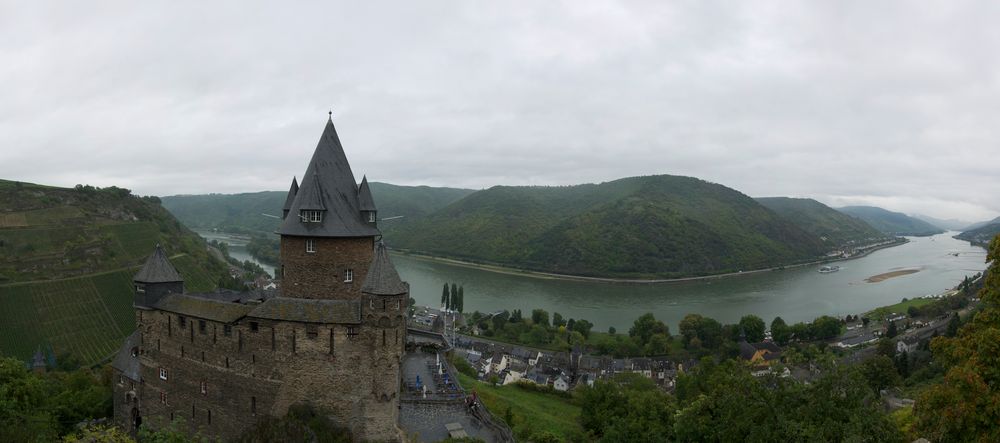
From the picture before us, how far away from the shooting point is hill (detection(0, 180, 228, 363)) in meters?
52.8

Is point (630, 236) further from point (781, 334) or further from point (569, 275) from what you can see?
point (781, 334)

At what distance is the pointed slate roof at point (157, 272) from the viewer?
22.1 meters

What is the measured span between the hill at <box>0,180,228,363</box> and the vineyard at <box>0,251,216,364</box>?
0.08 meters

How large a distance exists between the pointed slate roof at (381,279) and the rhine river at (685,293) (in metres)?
60.3

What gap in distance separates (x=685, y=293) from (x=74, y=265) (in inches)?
3534

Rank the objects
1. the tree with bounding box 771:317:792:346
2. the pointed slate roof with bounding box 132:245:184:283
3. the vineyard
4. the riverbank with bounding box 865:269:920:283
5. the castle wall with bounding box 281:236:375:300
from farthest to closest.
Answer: the riverbank with bounding box 865:269:920:283, the tree with bounding box 771:317:792:346, the vineyard, the pointed slate roof with bounding box 132:245:184:283, the castle wall with bounding box 281:236:375:300

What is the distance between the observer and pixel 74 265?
66.4 metres

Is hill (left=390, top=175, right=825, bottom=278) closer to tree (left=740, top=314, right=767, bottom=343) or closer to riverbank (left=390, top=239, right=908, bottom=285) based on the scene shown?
riverbank (left=390, top=239, right=908, bottom=285)

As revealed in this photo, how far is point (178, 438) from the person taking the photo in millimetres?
11375

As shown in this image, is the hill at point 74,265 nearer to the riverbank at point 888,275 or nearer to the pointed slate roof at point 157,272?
the pointed slate roof at point 157,272

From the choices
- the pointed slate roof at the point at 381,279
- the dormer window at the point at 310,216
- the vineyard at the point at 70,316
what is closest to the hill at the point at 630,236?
the vineyard at the point at 70,316

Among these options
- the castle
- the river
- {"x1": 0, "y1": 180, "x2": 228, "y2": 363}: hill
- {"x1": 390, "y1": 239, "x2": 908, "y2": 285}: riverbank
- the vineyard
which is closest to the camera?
the castle

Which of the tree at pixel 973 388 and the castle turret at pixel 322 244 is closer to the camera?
the tree at pixel 973 388

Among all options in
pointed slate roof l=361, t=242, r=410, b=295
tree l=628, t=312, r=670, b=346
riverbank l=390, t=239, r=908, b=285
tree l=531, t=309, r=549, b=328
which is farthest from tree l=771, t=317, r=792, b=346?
pointed slate roof l=361, t=242, r=410, b=295
